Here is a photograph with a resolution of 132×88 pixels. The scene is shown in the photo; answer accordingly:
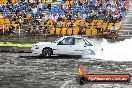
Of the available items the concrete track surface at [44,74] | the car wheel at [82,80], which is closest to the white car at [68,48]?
the concrete track surface at [44,74]

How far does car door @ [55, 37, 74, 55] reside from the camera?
2728 centimetres

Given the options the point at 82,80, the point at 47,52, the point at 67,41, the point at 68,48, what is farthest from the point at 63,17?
the point at 82,80

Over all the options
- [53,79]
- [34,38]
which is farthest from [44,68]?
[34,38]

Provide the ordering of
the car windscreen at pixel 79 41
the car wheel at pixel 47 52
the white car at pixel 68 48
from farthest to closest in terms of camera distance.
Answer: the car wheel at pixel 47 52
the car windscreen at pixel 79 41
the white car at pixel 68 48

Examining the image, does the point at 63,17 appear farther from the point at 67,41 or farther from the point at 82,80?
the point at 82,80

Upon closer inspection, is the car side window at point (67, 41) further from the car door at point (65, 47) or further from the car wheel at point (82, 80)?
the car wheel at point (82, 80)

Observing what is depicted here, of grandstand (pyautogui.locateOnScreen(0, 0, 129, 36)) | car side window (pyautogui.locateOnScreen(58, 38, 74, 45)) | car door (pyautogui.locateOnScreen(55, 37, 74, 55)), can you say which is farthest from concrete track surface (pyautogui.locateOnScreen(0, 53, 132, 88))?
grandstand (pyautogui.locateOnScreen(0, 0, 129, 36))

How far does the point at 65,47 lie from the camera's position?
1076 inches

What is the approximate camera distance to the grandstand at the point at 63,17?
35375mm

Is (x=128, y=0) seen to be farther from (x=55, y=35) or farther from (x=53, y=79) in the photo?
(x=53, y=79)

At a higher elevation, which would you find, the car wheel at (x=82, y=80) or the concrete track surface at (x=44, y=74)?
the car wheel at (x=82, y=80)

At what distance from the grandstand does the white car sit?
24.8 feet

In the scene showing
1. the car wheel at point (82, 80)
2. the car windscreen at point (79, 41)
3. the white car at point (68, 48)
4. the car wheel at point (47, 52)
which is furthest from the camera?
the car wheel at point (47, 52)

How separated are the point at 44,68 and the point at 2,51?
12121 millimetres
